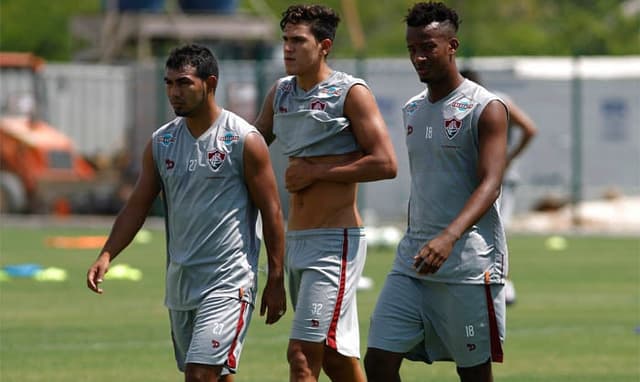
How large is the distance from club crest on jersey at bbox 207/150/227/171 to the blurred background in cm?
2279

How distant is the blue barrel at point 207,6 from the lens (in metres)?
45.4

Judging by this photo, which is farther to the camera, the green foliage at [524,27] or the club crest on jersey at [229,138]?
the green foliage at [524,27]

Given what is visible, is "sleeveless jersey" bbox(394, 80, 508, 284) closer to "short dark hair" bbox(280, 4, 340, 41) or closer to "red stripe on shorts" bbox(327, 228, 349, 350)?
"red stripe on shorts" bbox(327, 228, 349, 350)

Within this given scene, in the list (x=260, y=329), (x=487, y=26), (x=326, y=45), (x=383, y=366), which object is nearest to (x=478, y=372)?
(x=383, y=366)

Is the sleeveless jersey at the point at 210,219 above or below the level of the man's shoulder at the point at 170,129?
below

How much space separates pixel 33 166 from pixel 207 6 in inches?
430

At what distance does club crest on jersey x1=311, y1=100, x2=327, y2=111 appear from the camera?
8.82 m

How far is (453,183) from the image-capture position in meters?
8.33

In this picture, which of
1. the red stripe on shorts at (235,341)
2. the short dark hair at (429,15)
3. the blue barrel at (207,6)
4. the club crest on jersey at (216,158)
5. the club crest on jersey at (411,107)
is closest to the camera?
the red stripe on shorts at (235,341)

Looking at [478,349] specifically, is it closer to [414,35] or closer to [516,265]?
[414,35]

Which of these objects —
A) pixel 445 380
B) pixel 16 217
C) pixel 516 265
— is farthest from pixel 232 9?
pixel 445 380

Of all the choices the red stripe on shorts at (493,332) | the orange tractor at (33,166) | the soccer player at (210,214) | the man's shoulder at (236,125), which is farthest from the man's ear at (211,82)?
the orange tractor at (33,166)

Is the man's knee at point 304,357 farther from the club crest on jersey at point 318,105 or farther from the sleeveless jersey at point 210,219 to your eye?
the club crest on jersey at point 318,105

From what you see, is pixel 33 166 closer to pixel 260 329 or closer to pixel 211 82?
pixel 260 329
